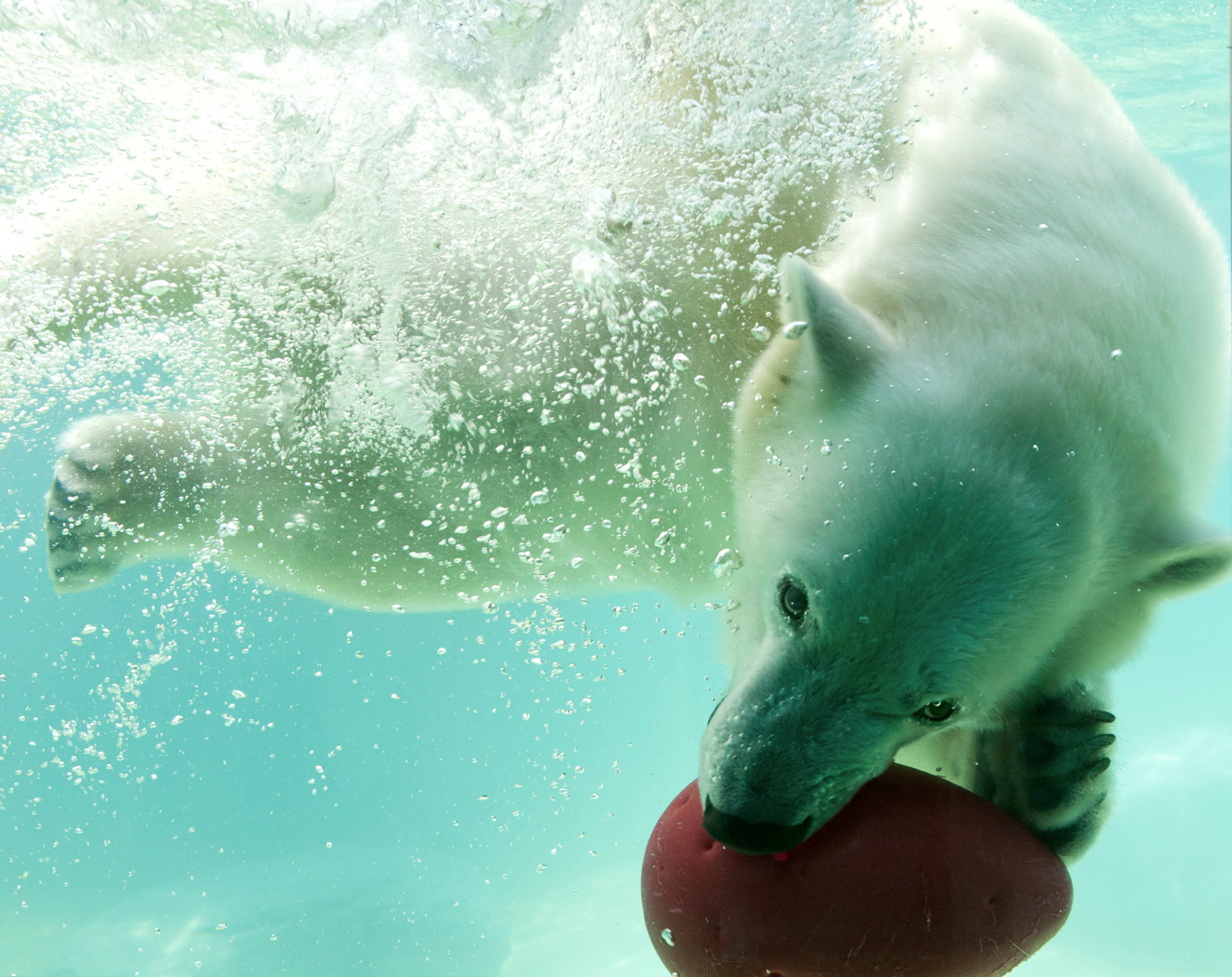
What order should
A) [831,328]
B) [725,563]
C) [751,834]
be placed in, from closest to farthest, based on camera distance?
[751,834], [831,328], [725,563]

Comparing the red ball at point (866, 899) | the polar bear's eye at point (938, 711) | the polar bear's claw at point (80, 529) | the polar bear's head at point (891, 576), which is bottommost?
the red ball at point (866, 899)

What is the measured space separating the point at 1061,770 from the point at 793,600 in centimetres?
63

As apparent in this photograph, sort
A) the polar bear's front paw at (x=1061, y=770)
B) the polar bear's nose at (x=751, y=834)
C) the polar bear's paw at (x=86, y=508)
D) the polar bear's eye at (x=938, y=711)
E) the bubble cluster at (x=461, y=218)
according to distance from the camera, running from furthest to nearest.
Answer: the polar bear's paw at (x=86, y=508) → the bubble cluster at (x=461, y=218) → the polar bear's front paw at (x=1061, y=770) → the polar bear's eye at (x=938, y=711) → the polar bear's nose at (x=751, y=834)

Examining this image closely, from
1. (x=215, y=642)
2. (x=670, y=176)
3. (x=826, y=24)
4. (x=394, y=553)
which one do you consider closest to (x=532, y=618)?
(x=394, y=553)

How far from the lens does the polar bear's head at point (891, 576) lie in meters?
1.34

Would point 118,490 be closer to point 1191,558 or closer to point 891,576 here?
point 891,576

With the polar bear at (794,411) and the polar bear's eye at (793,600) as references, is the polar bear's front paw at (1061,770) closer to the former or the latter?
the polar bear at (794,411)

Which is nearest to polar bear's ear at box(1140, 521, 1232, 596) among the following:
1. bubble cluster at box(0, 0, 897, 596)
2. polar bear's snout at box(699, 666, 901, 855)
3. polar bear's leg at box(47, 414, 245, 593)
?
polar bear's snout at box(699, 666, 901, 855)

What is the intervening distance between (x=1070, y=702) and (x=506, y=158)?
2.02 m

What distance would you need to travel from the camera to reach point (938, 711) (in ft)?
4.88

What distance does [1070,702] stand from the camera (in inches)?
65.4

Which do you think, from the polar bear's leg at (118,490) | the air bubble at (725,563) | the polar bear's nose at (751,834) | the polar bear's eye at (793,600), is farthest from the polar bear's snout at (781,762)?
the polar bear's leg at (118,490)

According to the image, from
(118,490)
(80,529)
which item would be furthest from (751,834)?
(80,529)

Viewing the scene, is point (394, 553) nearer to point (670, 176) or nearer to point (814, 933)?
point (670, 176)
